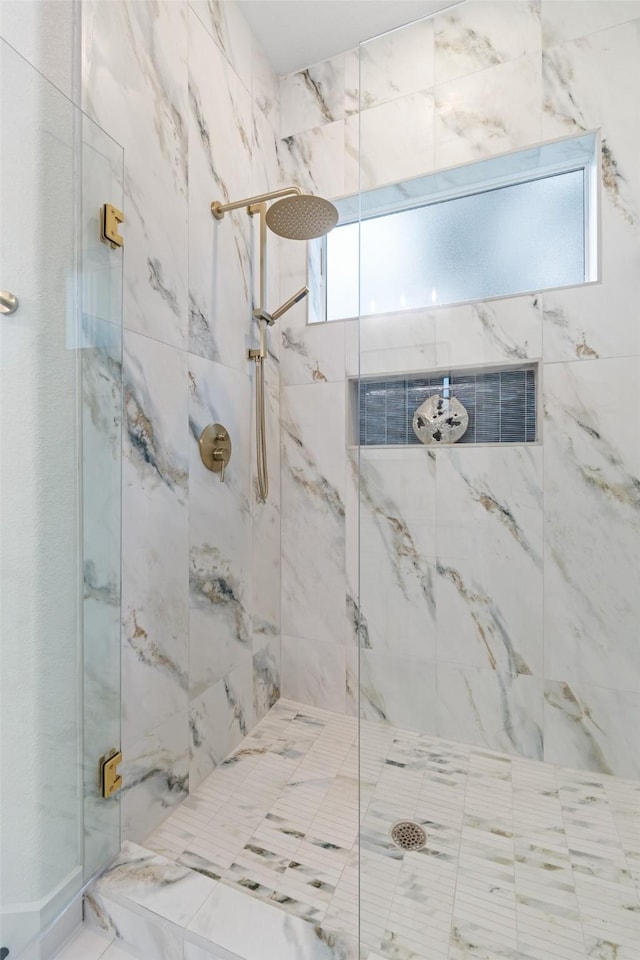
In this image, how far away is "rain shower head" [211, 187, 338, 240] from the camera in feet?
4.52

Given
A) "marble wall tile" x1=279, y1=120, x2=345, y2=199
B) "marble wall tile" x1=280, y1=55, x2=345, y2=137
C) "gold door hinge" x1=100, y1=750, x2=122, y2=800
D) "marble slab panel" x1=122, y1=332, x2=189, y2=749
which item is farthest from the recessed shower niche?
"marble wall tile" x1=280, y1=55, x2=345, y2=137

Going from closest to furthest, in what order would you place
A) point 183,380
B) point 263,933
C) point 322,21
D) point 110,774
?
point 263,933 < point 110,774 < point 183,380 < point 322,21

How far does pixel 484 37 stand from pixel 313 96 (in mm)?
1146

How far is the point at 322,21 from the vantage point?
1729 mm

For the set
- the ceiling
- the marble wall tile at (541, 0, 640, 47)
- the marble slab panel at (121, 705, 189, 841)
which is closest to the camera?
the marble wall tile at (541, 0, 640, 47)

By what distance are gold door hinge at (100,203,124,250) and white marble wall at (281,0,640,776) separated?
59cm

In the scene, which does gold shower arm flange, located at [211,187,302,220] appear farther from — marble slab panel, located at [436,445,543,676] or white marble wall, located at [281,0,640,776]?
marble slab panel, located at [436,445,543,676]

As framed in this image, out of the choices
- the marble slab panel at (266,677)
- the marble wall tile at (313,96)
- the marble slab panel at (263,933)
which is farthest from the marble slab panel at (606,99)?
the marble slab panel at (266,677)

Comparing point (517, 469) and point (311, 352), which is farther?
point (311, 352)

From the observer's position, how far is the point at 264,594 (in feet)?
6.10

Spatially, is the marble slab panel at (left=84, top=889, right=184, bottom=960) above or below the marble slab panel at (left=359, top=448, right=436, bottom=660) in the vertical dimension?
below

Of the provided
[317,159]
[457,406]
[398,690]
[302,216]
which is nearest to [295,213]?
[302,216]

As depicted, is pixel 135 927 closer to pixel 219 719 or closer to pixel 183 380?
pixel 219 719

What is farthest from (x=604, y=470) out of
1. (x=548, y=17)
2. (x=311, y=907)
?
(x=311, y=907)
